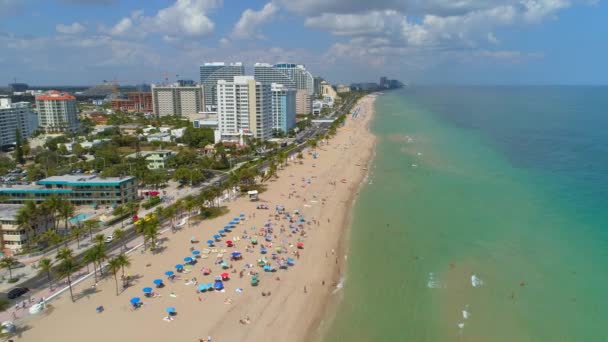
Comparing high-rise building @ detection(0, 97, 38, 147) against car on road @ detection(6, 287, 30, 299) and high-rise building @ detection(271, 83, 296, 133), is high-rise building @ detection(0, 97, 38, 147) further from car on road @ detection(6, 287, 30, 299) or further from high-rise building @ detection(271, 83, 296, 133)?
car on road @ detection(6, 287, 30, 299)

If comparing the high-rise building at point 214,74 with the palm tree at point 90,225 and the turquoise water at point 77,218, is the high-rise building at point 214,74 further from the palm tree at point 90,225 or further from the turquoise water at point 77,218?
the palm tree at point 90,225

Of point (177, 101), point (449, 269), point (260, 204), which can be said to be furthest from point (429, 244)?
point (177, 101)

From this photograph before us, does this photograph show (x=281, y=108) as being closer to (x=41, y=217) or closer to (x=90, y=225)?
(x=90, y=225)

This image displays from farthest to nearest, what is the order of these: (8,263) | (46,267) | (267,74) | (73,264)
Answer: (267,74)
(73,264)
(8,263)
(46,267)

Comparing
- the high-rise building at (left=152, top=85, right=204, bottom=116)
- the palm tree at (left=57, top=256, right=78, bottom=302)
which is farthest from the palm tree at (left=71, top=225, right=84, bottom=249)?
the high-rise building at (left=152, top=85, right=204, bottom=116)

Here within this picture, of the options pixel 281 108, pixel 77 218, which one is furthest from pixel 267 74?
pixel 77 218

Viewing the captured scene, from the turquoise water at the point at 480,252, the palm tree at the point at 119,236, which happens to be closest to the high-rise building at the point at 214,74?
the turquoise water at the point at 480,252
